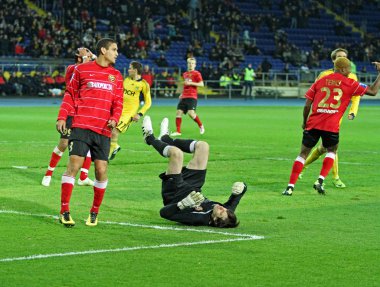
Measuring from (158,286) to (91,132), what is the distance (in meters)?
3.63

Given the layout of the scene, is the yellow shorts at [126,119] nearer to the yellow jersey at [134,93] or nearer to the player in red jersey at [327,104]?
the yellow jersey at [134,93]

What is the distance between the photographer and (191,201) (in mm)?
10977

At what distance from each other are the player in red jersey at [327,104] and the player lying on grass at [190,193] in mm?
2944

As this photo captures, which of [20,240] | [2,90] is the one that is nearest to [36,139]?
[20,240]

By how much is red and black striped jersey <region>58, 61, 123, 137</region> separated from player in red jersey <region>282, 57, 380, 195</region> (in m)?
4.04

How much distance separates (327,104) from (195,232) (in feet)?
15.2

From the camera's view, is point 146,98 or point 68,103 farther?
point 146,98

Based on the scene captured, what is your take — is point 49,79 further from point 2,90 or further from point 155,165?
point 155,165

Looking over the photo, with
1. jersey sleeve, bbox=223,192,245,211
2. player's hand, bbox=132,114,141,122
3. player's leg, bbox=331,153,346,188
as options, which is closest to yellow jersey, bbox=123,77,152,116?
player's hand, bbox=132,114,141,122

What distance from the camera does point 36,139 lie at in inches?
992

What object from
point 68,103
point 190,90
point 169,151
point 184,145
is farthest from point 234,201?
point 190,90

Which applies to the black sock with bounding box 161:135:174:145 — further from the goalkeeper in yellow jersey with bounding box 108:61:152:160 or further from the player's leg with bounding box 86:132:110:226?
the goalkeeper in yellow jersey with bounding box 108:61:152:160

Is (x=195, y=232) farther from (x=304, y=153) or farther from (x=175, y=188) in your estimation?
(x=304, y=153)

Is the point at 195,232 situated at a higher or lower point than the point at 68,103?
lower
